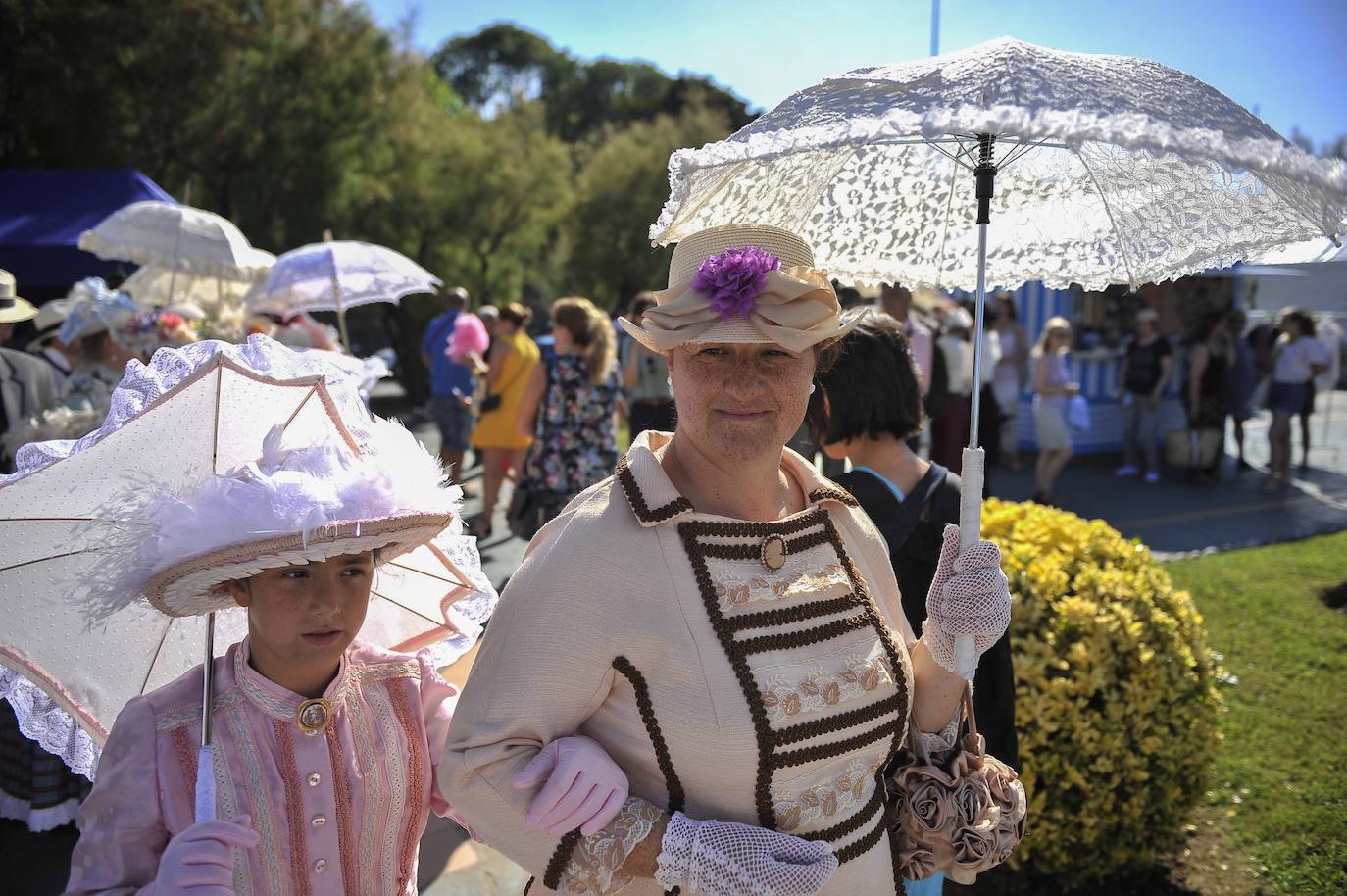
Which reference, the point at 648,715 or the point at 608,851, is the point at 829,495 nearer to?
the point at 648,715

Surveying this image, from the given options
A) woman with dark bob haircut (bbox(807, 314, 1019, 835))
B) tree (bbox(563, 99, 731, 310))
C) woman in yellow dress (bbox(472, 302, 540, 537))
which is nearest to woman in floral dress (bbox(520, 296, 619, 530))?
woman in yellow dress (bbox(472, 302, 540, 537))

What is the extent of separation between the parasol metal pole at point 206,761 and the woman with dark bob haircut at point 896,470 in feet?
5.30

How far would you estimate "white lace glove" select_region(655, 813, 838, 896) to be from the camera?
144cm

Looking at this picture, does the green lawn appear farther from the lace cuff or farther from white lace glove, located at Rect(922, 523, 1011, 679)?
the lace cuff

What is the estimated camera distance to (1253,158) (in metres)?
1.33

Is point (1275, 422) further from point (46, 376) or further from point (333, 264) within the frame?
point (46, 376)

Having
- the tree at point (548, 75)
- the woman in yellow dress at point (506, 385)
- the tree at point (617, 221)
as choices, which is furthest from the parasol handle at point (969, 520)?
the tree at point (548, 75)

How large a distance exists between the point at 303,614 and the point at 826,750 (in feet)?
3.32

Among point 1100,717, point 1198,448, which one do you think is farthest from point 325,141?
point 1100,717

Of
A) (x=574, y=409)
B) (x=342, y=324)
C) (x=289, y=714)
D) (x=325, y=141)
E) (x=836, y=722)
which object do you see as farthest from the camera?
(x=325, y=141)

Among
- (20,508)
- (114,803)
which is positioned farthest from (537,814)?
(20,508)

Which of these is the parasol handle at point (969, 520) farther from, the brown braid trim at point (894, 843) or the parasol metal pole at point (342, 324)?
the parasol metal pole at point (342, 324)

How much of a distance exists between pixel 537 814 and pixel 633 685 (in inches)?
10.2

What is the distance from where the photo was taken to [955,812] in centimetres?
181
